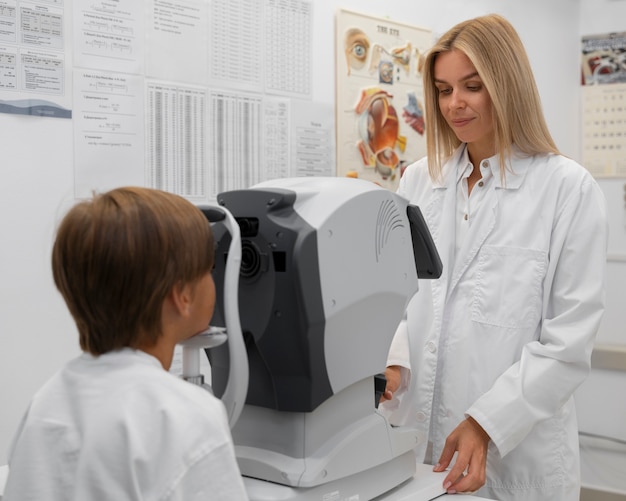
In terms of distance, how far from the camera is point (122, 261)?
0.86 m

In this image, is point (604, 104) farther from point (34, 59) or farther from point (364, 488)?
point (364, 488)

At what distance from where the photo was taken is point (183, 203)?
92 centimetres

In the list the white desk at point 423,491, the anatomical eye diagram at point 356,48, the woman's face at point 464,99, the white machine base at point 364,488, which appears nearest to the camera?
the white machine base at point 364,488

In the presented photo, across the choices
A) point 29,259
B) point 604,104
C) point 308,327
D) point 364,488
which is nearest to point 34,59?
point 29,259

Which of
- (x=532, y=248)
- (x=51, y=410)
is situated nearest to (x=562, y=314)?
(x=532, y=248)

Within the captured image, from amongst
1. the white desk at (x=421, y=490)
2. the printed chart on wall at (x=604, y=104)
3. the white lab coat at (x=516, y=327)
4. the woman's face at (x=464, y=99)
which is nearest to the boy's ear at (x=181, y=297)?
the white desk at (x=421, y=490)

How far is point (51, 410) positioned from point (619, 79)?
126 inches

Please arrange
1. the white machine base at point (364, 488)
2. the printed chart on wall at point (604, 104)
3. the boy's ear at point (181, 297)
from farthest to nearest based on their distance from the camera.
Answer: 1. the printed chart on wall at point (604, 104)
2. the white machine base at point (364, 488)
3. the boy's ear at point (181, 297)

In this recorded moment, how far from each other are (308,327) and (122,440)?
Answer: 293 millimetres

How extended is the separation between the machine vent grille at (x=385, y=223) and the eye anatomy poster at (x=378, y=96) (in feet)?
4.31

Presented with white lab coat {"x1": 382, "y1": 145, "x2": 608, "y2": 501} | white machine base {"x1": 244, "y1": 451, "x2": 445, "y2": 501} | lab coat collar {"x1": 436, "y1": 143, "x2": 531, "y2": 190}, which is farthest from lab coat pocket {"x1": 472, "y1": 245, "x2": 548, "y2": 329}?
white machine base {"x1": 244, "y1": 451, "x2": 445, "y2": 501}

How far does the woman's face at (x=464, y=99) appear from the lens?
156cm

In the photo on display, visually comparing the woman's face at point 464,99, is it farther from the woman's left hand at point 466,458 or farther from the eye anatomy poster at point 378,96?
the eye anatomy poster at point 378,96

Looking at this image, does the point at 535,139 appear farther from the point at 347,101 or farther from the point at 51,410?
the point at 51,410
